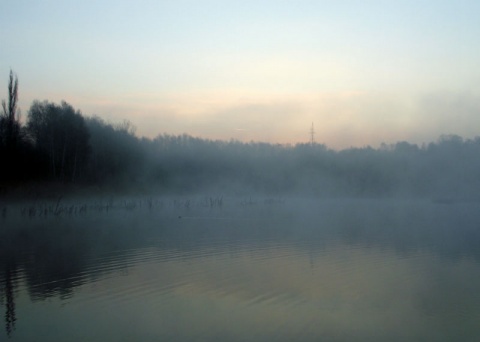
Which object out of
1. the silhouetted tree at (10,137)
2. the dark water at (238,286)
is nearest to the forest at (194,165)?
the silhouetted tree at (10,137)

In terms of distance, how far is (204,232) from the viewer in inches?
Answer: 783

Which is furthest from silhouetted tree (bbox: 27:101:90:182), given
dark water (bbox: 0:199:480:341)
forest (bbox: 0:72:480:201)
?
dark water (bbox: 0:199:480:341)

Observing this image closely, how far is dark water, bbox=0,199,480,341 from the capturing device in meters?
7.18

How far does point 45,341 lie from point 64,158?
32.6m

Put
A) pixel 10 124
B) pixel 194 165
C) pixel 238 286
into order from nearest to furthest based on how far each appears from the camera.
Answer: pixel 238 286
pixel 10 124
pixel 194 165

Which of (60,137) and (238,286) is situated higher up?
(60,137)

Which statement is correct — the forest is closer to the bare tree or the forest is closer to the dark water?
the bare tree

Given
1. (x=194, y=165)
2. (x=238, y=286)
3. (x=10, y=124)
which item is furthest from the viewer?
(x=194, y=165)

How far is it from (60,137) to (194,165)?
22.8 m

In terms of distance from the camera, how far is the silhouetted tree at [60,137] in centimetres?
3697

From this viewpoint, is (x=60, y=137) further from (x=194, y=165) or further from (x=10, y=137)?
(x=194, y=165)

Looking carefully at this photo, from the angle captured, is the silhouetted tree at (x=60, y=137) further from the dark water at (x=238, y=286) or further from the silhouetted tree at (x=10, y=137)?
the dark water at (x=238, y=286)

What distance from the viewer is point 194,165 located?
5847 cm

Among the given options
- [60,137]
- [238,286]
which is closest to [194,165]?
[60,137]
